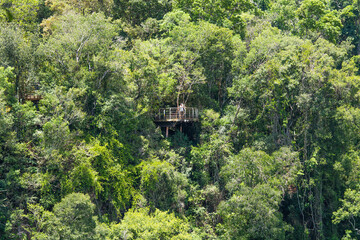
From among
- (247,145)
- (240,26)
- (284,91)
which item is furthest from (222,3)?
(247,145)

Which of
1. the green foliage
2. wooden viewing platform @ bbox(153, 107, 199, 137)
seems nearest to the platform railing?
wooden viewing platform @ bbox(153, 107, 199, 137)

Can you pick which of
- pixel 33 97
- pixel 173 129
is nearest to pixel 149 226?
pixel 173 129

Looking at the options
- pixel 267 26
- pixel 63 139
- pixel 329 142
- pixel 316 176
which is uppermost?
pixel 267 26

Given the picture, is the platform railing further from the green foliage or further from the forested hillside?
the green foliage

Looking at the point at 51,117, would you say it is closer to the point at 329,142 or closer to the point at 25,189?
the point at 25,189

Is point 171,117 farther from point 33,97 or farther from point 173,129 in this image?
point 33,97
